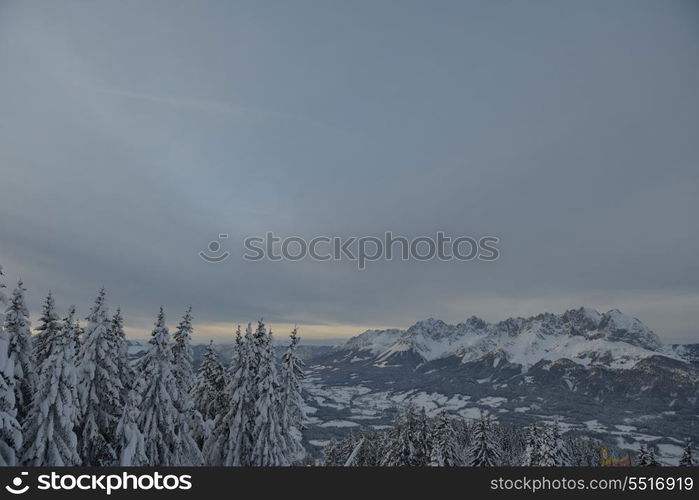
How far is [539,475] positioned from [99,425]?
2484cm

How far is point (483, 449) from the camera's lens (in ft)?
167

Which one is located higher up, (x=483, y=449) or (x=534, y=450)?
(x=483, y=449)

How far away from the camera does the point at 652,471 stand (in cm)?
1878

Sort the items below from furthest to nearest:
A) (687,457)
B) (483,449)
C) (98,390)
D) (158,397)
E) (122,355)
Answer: (483,449) < (687,457) < (122,355) < (158,397) < (98,390)

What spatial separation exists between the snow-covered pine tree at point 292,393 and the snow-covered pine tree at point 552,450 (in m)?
29.6

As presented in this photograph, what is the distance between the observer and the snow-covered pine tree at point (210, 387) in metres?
36.9

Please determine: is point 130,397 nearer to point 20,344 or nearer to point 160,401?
point 160,401

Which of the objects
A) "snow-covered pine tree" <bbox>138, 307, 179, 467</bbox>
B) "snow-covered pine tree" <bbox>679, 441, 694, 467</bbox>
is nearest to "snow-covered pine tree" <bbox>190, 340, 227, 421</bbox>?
"snow-covered pine tree" <bbox>138, 307, 179, 467</bbox>

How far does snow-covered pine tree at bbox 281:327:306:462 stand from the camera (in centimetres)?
3331

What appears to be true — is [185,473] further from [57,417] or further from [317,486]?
[57,417]

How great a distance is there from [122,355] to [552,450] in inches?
1761

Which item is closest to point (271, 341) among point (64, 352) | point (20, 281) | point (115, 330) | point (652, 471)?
point (115, 330)

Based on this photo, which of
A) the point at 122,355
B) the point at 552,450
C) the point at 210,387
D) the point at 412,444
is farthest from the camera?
the point at 552,450

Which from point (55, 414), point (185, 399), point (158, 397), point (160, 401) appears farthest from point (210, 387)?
point (55, 414)
